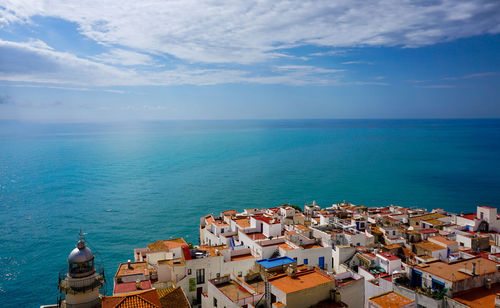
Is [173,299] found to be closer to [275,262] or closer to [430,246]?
[275,262]

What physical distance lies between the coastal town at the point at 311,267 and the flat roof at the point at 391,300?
2.2 inches

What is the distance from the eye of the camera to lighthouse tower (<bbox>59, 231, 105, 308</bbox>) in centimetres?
1612

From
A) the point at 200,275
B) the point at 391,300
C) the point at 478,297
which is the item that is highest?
the point at 478,297

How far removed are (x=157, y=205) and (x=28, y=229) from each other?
24.4 m

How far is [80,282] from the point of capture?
53.0ft

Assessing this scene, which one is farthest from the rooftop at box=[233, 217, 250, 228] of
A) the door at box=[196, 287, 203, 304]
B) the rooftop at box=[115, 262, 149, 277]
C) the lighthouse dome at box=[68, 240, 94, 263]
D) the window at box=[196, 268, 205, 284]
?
the lighthouse dome at box=[68, 240, 94, 263]

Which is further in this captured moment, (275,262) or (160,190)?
(160,190)

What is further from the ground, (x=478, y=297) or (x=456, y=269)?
Result: (x=456, y=269)

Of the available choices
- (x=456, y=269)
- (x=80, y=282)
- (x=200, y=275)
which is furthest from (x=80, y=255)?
(x=456, y=269)

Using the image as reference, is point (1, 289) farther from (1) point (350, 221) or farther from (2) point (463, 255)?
(2) point (463, 255)

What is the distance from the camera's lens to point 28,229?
188ft

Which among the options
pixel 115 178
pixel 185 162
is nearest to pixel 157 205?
pixel 115 178

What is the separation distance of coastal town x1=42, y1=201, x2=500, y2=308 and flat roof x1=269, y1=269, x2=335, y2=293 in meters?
0.06

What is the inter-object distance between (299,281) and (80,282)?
38.1 ft
